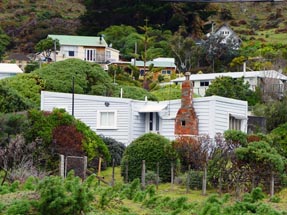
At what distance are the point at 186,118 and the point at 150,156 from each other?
22.6 ft


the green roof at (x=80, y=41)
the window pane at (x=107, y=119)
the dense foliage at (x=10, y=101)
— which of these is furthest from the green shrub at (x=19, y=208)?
the green roof at (x=80, y=41)

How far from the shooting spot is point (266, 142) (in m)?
31.4

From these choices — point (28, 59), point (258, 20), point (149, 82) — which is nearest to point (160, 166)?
point (149, 82)

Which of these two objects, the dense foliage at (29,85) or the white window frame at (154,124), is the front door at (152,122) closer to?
the white window frame at (154,124)

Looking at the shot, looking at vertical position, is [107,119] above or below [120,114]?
below

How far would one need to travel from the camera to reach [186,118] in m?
38.8

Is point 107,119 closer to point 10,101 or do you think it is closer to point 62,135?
point 10,101

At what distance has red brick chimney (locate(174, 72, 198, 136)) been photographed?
38.4 m

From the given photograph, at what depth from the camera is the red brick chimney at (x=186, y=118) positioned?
38438 millimetres

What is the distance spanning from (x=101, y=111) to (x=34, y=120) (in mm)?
7778

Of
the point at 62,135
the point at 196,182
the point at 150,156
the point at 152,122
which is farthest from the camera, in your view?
the point at 152,122

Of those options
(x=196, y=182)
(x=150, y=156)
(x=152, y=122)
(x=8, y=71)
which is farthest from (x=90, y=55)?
(x=196, y=182)

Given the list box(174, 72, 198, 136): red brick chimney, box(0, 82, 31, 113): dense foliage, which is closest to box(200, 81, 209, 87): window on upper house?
box(174, 72, 198, 136): red brick chimney

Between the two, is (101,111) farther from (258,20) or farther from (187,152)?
(258,20)
